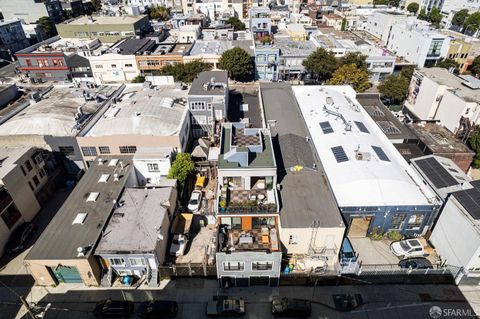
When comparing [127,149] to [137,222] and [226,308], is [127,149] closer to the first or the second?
[137,222]

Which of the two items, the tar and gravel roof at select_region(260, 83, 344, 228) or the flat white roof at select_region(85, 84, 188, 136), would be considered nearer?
the tar and gravel roof at select_region(260, 83, 344, 228)

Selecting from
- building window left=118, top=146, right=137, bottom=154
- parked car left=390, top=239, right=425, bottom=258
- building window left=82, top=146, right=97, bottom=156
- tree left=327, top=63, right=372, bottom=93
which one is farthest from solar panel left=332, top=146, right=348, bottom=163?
building window left=82, top=146, right=97, bottom=156

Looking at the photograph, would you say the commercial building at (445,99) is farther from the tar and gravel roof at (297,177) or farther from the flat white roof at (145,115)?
the flat white roof at (145,115)

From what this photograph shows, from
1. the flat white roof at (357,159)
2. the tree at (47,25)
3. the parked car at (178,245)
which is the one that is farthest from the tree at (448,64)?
the tree at (47,25)

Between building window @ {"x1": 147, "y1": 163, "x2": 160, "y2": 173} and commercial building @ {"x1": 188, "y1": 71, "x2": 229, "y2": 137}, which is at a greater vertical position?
commercial building @ {"x1": 188, "y1": 71, "x2": 229, "y2": 137}

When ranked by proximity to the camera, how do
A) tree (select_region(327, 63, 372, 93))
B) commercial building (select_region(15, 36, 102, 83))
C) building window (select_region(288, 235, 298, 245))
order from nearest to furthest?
building window (select_region(288, 235, 298, 245)) < tree (select_region(327, 63, 372, 93)) < commercial building (select_region(15, 36, 102, 83))

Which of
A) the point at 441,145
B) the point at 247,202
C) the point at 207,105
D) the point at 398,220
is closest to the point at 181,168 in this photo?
the point at 247,202

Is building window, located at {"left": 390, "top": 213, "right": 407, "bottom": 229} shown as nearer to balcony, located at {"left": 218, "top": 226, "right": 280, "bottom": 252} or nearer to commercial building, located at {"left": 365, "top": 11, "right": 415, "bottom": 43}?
balcony, located at {"left": 218, "top": 226, "right": 280, "bottom": 252}
